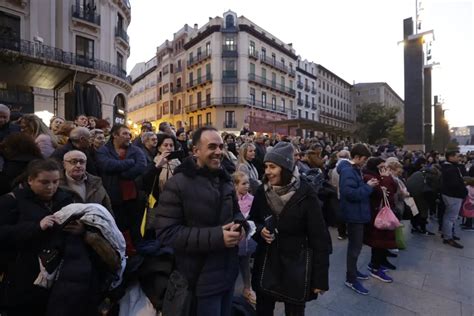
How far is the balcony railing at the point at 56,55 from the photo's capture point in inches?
632

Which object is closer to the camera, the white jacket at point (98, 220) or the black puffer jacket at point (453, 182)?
the white jacket at point (98, 220)

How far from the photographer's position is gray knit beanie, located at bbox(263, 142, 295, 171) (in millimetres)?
2305

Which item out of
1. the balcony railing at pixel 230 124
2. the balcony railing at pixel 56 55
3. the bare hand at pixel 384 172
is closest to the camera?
the bare hand at pixel 384 172

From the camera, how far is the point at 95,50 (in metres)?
21.4

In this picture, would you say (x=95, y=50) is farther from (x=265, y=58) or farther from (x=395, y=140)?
(x=395, y=140)

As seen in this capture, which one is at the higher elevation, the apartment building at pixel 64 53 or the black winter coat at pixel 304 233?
the apartment building at pixel 64 53

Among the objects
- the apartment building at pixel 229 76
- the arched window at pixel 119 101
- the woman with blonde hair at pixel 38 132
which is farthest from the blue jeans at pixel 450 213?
the apartment building at pixel 229 76

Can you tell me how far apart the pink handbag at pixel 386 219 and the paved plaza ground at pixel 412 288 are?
87cm

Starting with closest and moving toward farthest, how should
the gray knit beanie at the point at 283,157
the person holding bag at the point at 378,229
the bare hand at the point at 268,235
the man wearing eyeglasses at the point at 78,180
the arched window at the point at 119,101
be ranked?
the bare hand at the point at 268,235
the gray knit beanie at the point at 283,157
the man wearing eyeglasses at the point at 78,180
the person holding bag at the point at 378,229
the arched window at the point at 119,101

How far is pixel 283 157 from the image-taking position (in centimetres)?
230

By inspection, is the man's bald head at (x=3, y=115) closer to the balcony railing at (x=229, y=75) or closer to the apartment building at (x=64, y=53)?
the apartment building at (x=64, y=53)

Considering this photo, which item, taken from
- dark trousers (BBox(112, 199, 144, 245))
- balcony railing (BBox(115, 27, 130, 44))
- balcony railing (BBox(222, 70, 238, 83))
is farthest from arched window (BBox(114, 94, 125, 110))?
dark trousers (BBox(112, 199, 144, 245))

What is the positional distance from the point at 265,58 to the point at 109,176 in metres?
39.8

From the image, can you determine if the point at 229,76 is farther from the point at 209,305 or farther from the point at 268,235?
the point at 209,305
